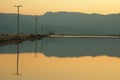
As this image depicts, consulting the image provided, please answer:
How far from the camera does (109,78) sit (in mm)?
15211

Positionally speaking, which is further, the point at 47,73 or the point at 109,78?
the point at 47,73

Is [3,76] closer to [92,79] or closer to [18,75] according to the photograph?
[18,75]

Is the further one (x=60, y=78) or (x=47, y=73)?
(x=47, y=73)

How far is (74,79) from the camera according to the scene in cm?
1454

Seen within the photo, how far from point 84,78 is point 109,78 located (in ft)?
3.49

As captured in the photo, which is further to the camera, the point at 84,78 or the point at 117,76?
the point at 117,76

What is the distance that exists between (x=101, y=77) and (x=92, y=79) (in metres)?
0.86

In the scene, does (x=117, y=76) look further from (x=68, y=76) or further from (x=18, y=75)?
(x=18, y=75)

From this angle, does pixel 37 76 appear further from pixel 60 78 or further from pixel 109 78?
pixel 109 78

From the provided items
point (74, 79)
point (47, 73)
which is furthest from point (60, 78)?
point (47, 73)

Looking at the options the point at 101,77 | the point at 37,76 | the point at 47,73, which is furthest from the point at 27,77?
the point at 101,77

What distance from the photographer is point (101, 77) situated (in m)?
15.5

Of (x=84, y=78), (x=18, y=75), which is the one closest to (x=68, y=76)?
(x=84, y=78)

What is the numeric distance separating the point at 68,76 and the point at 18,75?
6.58ft
